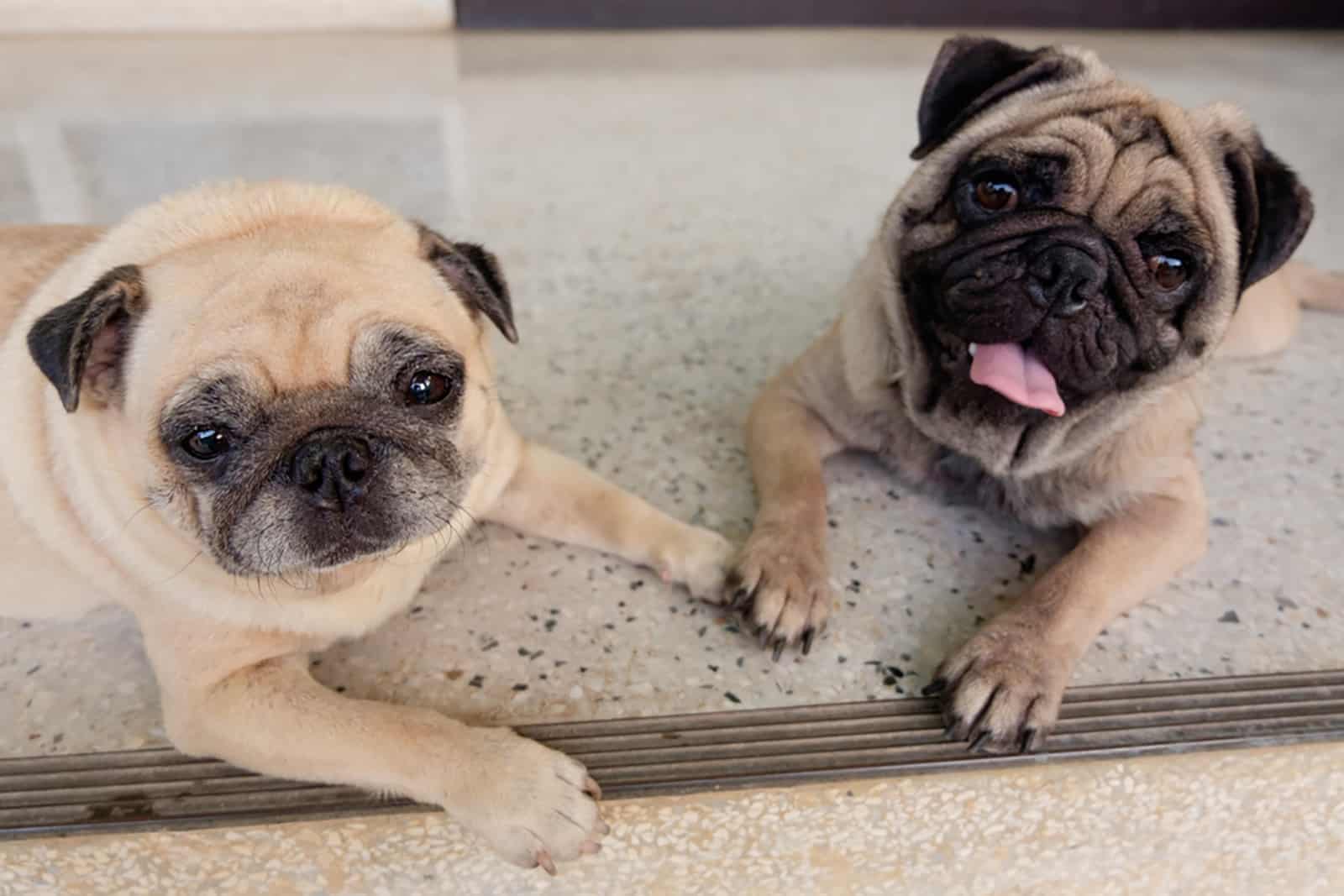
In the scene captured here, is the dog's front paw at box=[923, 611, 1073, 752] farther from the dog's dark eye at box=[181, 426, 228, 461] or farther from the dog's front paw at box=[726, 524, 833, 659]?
the dog's dark eye at box=[181, 426, 228, 461]

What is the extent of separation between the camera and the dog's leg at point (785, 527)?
1.48m

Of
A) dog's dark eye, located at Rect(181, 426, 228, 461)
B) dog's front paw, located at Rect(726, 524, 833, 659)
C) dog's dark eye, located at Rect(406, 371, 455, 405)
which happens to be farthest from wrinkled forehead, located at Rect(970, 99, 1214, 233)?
dog's dark eye, located at Rect(181, 426, 228, 461)

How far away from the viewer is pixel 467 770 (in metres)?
1.21

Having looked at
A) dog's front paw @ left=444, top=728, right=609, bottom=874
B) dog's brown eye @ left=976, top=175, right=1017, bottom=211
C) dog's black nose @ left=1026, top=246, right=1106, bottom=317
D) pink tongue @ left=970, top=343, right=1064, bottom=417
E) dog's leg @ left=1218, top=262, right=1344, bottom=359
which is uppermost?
dog's brown eye @ left=976, top=175, right=1017, bottom=211

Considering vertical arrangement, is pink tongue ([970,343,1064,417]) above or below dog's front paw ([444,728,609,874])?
above

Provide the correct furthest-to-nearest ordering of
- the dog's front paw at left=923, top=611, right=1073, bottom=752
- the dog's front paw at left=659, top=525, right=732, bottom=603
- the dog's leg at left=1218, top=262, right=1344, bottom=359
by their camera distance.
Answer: the dog's leg at left=1218, top=262, right=1344, bottom=359 < the dog's front paw at left=659, top=525, right=732, bottom=603 < the dog's front paw at left=923, top=611, right=1073, bottom=752

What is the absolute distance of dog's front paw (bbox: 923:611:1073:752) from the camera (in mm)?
1336

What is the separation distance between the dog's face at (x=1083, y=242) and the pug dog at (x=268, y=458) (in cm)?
74

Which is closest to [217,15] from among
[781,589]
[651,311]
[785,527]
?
[651,311]

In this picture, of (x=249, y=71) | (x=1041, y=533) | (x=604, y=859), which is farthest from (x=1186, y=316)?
(x=249, y=71)

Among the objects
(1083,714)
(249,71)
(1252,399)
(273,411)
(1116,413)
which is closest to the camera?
(273,411)

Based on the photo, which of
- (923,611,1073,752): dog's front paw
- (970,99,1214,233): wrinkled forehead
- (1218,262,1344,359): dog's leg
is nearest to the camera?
(923,611,1073,752): dog's front paw

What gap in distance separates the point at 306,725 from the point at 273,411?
0.40 m

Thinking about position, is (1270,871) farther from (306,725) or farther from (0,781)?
(0,781)
